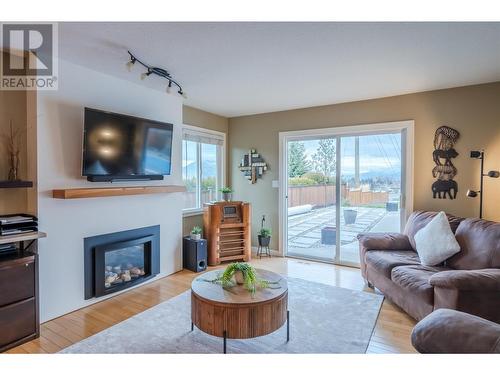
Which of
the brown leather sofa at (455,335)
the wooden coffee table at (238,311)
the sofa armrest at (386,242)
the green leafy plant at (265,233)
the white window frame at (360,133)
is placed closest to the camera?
the brown leather sofa at (455,335)

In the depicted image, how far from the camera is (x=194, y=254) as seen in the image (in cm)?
405

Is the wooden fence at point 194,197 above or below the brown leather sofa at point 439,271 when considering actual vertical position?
above

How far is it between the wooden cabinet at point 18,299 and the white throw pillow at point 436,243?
11.7 ft

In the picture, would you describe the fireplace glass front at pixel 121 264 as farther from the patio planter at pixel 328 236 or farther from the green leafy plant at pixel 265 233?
the patio planter at pixel 328 236

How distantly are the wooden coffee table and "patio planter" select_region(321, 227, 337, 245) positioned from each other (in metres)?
2.57

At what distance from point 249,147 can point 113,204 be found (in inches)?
103

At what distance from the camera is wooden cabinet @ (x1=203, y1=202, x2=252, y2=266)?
435cm

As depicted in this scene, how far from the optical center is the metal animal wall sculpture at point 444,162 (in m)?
3.60

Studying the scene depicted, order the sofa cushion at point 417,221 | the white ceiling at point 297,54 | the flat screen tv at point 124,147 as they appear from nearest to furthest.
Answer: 1. the white ceiling at point 297,54
2. the flat screen tv at point 124,147
3. the sofa cushion at point 417,221

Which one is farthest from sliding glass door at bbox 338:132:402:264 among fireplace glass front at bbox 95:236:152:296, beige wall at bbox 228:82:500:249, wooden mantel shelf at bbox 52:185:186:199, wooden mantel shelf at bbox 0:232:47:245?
wooden mantel shelf at bbox 0:232:47:245

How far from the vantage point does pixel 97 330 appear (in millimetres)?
2498

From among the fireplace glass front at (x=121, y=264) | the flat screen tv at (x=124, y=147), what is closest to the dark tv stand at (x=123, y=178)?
the flat screen tv at (x=124, y=147)

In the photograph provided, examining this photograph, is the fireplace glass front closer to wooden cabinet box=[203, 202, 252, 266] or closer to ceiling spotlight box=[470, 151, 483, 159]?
wooden cabinet box=[203, 202, 252, 266]
